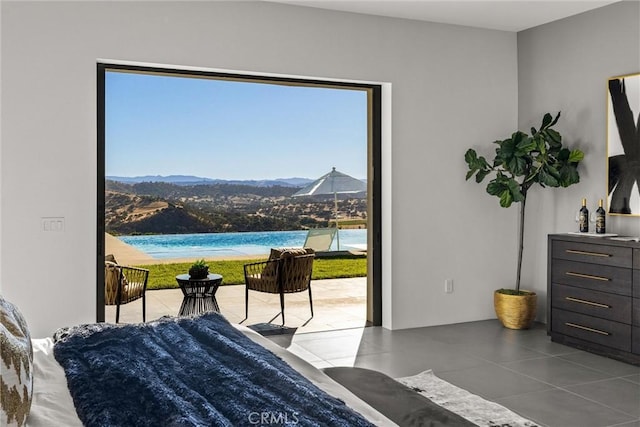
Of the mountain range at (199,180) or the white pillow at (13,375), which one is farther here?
the mountain range at (199,180)

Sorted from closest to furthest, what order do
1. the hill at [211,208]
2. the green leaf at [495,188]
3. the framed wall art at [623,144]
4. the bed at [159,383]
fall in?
the bed at [159,383] < the framed wall art at [623,144] < the green leaf at [495,188] < the hill at [211,208]

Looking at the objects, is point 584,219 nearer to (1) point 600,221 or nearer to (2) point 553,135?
(1) point 600,221

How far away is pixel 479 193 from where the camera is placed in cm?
608

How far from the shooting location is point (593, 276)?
→ 4895mm

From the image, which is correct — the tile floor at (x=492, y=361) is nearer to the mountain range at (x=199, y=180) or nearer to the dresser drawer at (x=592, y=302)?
the dresser drawer at (x=592, y=302)

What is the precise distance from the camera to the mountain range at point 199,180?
886 cm

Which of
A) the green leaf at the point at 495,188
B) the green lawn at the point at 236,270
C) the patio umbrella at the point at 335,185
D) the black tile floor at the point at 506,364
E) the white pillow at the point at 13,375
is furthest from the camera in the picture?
the green lawn at the point at 236,270

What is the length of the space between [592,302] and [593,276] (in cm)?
20

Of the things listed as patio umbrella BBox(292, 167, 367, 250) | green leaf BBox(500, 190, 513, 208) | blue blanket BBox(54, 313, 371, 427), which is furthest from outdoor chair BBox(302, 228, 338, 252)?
blue blanket BBox(54, 313, 371, 427)

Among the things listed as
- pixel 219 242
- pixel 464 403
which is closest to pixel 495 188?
pixel 464 403

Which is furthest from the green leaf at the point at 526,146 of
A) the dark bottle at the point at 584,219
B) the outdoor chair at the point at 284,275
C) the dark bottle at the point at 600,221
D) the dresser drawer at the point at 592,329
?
the outdoor chair at the point at 284,275

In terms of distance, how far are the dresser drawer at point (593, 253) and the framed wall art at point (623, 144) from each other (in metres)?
0.45

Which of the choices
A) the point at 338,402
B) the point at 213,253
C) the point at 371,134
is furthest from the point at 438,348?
the point at 213,253

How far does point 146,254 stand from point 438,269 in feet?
16.1
